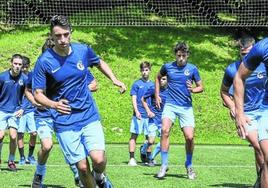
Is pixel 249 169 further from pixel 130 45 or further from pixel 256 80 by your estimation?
pixel 130 45

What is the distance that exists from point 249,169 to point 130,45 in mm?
14636

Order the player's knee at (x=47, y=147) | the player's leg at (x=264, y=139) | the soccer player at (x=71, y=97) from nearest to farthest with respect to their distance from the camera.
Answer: the player's leg at (x=264, y=139), the soccer player at (x=71, y=97), the player's knee at (x=47, y=147)

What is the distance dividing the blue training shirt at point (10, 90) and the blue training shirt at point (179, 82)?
2.63 metres

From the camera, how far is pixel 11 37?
26.7 metres

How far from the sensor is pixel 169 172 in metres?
12.1

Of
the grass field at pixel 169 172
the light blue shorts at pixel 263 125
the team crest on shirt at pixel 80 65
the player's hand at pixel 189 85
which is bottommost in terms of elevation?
the grass field at pixel 169 172

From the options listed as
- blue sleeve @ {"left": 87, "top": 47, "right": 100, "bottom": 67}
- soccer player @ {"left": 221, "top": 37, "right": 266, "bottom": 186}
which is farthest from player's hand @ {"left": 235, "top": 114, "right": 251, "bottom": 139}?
soccer player @ {"left": 221, "top": 37, "right": 266, "bottom": 186}

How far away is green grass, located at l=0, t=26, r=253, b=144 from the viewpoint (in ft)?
69.8

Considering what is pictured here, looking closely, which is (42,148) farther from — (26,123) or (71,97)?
(26,123)

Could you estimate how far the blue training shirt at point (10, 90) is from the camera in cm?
1231

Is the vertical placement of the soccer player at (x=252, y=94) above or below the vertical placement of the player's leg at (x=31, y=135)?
above

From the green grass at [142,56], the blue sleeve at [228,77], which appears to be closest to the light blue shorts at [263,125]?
the blue sleeve at [228,77]

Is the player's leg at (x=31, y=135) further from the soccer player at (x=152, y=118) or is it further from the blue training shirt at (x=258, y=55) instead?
the blue training shirt at (x=258, y=55)

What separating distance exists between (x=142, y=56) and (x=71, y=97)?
18.2 m
